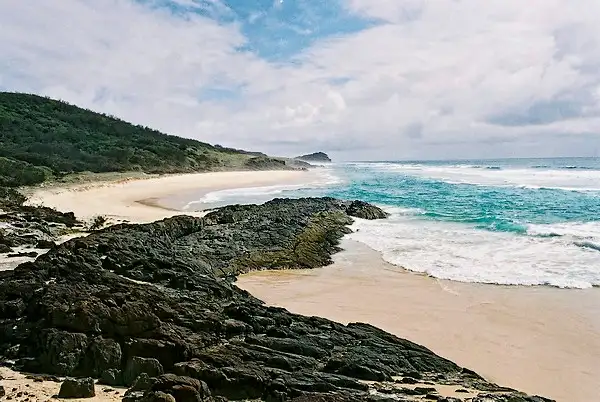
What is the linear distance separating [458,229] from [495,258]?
618 centimetres

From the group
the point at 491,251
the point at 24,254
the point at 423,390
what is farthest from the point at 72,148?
the point at 423,390

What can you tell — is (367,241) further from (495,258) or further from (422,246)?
(495,258)

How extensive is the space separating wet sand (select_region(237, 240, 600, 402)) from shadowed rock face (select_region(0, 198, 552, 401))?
4.79 ft

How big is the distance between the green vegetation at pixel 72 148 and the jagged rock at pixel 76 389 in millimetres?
28362

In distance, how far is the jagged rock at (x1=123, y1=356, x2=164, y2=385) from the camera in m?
6.01

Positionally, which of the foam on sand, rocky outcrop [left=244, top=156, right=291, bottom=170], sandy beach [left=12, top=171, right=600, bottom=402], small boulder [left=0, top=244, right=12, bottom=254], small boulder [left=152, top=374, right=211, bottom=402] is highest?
rocky outcrop [left=244, top=156, right=291, bottom=170]

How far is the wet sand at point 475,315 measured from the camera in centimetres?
829

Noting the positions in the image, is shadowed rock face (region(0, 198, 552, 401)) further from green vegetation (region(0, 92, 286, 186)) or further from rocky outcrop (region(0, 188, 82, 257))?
green vegetation (region(0, 92, 286, 186))

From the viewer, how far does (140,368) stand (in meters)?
6.06

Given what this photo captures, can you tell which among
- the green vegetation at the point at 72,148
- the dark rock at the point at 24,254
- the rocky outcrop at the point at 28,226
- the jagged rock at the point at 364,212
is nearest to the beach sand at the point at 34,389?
the dark rock at the point at 24,254

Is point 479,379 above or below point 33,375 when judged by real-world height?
below

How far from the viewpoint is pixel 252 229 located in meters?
18.2

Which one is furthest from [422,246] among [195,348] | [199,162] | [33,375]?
[199,162]

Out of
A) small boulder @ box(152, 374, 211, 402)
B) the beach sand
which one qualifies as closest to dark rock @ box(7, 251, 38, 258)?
the beach sand
